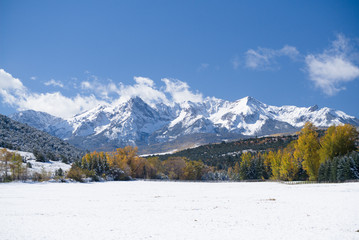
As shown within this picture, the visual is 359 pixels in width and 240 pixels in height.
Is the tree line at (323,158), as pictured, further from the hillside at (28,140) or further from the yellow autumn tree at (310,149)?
the hillside at (28,140)

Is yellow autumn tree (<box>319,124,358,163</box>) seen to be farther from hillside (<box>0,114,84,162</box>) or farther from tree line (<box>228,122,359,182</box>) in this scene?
hillside (<box>0,114,84,162</box>)

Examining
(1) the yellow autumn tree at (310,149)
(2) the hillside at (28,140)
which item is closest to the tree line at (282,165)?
(1) the yellow autumn tree at (310,149)

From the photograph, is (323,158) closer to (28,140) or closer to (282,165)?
(282,165)
